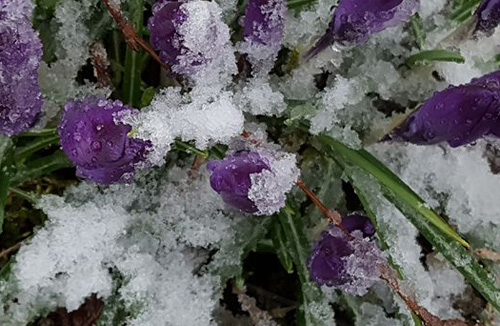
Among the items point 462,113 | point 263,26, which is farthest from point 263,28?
point 462,113

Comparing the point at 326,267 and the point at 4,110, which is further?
the point at 326,267

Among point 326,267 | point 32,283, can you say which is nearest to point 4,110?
point 32,283

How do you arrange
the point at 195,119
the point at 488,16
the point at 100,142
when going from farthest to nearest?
the point at 488,16, the point at 195,119, the point at 100,142

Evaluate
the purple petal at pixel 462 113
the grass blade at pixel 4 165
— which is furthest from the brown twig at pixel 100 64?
the purple petal at pixel 462 113

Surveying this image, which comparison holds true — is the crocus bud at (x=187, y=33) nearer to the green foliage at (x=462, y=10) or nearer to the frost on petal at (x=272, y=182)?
the frost on petal at (x=272, y=182)

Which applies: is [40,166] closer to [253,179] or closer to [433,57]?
[253,179]

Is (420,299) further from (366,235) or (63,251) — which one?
(63,251)

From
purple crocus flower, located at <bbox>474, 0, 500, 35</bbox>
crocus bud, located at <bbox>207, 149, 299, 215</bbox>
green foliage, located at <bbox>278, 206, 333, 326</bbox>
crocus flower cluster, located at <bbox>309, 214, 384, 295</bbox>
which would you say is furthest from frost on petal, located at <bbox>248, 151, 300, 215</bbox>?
purple crocus flower, located at <bbox>474, 0, 500, 35</bbox>
